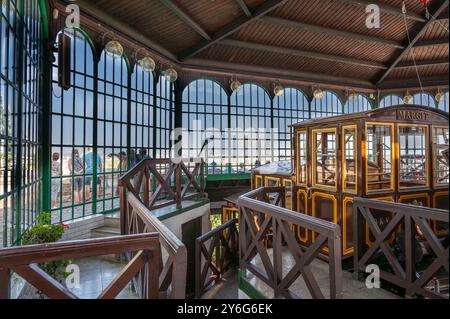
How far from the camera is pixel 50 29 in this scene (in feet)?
18.8

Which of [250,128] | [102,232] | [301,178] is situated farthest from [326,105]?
[102,232]

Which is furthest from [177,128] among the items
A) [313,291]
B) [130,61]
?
[313,291]

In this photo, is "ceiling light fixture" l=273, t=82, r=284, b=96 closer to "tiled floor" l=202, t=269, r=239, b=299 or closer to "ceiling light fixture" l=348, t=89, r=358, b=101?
"ceiling light fixture" l=348, t=89, r=358, b=101

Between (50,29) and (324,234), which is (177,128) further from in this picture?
(324,234)

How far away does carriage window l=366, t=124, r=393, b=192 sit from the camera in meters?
3.64

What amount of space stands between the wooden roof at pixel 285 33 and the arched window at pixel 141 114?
120 centimetres

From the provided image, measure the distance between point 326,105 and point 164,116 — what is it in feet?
26.7

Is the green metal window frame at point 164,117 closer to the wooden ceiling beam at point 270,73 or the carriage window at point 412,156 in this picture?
the wooden ceiling beam at point 270,73

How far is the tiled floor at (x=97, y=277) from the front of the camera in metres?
3.32

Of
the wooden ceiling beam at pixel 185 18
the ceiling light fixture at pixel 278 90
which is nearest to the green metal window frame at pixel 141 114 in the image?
the wooden ceiling beam at pixel 185 18

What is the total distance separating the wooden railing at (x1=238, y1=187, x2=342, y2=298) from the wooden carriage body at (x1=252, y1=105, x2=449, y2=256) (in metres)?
1.20

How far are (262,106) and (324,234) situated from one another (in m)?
11.0

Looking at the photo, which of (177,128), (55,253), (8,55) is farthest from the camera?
(177,128)

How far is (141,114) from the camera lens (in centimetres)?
869
